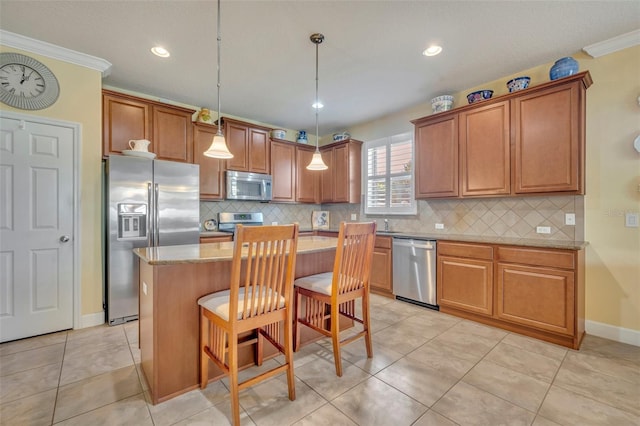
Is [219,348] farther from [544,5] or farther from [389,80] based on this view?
[544,5]

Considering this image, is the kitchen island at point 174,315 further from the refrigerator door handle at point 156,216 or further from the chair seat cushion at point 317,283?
the refrigerator door handle at point 156,216

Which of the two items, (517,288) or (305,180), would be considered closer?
(517,288)

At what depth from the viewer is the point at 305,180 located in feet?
16.5

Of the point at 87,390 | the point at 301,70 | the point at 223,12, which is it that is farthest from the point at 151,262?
the point at 301,70

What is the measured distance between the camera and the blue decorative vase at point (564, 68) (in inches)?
102

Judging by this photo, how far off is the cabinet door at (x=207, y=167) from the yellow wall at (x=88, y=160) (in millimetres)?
1081

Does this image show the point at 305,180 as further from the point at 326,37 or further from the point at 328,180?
the point at 326,37

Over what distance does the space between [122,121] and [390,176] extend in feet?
11.9

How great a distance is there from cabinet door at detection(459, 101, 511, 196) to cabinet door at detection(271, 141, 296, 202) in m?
2.63

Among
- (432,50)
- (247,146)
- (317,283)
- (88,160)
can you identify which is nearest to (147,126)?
(88,160)

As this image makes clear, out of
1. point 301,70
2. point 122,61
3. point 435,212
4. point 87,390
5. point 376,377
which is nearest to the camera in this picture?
point 87,390

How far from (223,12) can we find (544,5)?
2430 mm

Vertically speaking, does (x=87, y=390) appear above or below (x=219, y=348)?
below

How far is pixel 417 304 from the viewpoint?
139 inches
